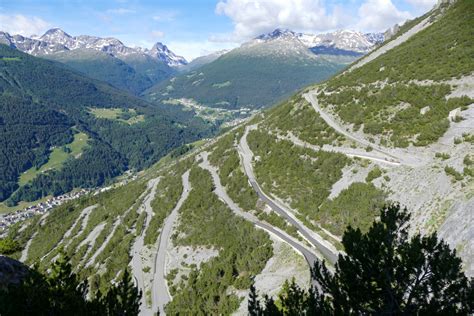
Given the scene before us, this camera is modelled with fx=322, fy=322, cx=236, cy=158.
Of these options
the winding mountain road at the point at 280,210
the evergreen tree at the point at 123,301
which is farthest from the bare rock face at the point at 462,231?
the evergreen tree at the point at 123,301

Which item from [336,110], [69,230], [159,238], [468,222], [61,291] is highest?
[336,110]

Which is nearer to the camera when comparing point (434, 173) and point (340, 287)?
point (340, 287)

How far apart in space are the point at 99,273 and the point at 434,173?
4942 centimetres

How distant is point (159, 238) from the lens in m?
53.4

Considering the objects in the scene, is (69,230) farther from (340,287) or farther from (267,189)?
(340,287)

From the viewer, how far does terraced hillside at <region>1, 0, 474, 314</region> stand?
3103cm

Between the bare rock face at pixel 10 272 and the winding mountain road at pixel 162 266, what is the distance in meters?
12.1

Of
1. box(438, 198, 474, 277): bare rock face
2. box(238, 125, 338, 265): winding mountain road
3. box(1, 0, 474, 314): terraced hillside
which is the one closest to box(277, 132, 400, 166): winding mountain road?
box(1, 0, 474, 314): terraced hillside

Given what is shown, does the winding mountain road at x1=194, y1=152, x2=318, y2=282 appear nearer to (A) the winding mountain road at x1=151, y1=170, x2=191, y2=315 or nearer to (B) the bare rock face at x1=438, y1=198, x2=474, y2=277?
(A) the winding mountain road at x1=151, y1=170, x2=191, y2=315

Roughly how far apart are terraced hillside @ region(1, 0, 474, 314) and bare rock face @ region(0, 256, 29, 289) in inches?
192

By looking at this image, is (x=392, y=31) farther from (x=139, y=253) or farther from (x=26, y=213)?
(x=26, y=213)

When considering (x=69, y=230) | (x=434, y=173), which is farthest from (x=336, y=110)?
(x=69, y=230)

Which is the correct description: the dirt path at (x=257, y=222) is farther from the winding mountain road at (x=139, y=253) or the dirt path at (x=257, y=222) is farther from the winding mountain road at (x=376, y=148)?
the winding mountain road at (x=376, y=148)

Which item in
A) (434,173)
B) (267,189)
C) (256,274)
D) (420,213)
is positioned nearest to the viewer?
(420,213)
